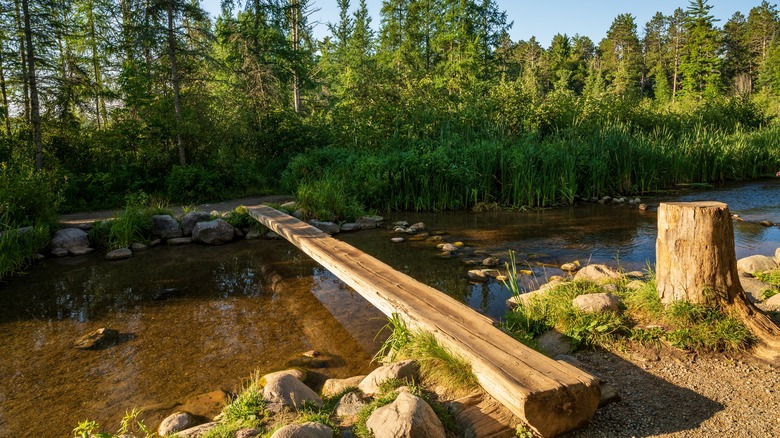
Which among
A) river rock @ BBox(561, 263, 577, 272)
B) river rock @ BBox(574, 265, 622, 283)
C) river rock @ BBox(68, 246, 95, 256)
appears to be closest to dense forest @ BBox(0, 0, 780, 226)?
river rock @ BBox(68, 246, 95, 256)

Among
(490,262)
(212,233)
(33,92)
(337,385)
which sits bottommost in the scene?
(337,385)

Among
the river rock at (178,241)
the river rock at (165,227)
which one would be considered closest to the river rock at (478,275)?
the river rock at (178,241)

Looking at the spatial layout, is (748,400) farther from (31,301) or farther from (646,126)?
(646,126)

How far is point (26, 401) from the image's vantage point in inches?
130

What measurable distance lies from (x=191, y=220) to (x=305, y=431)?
712 centimetres

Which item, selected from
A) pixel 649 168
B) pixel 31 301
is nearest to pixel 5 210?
pixel 31 301

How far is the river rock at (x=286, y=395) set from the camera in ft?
Result: 8.93

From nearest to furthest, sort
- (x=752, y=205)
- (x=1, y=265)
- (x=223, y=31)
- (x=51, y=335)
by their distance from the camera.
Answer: (x=51, y=335), (x=1, y=265), (x=752, y=205), (x=223, y=31)

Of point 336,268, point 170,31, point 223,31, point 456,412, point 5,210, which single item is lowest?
point 456,412

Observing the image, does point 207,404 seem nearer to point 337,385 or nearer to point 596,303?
point 337,385

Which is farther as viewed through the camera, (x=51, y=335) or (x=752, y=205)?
(x=752, y=205)

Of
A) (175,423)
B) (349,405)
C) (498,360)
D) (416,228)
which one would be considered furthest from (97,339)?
(416,228)

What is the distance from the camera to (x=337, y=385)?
3.19m

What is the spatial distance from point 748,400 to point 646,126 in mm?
14523
